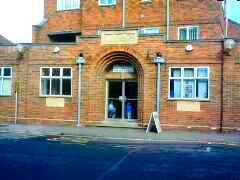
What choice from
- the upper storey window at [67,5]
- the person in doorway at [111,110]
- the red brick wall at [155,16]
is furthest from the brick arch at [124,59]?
the upper storey window at [67,5]

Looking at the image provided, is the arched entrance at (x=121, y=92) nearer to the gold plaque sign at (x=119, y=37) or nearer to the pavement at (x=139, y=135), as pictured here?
the gold plaque sign at (x=119, y=37)

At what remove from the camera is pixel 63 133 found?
1883cm

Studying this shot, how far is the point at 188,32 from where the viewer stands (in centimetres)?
2783

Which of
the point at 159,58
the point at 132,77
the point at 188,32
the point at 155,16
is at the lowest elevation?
the point at 132,77

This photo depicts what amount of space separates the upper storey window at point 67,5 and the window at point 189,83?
13884 mm

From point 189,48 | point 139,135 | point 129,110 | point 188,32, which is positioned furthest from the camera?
point 188,32

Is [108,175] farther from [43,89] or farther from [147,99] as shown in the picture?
[43,89]

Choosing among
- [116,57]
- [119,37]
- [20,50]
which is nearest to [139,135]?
[116,57]

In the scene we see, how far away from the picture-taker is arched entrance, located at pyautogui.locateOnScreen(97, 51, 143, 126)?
74.0ft

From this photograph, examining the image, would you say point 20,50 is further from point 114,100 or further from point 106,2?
point 106,2

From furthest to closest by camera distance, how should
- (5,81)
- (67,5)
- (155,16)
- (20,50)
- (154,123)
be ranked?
(67,5), (155,16), (5,81), (20,50), (154,123)

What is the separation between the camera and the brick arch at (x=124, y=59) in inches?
861

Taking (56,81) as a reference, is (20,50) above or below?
above

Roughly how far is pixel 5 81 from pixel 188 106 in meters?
11.6
